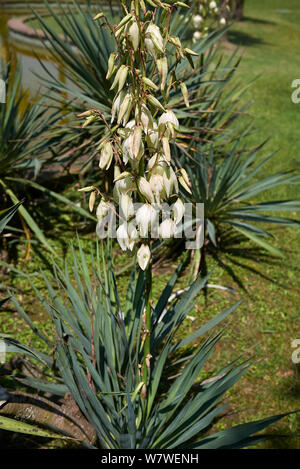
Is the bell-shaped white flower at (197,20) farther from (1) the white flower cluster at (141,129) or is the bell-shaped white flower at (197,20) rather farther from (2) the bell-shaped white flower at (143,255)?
(2) the bell-shaped white flower at (143,255)

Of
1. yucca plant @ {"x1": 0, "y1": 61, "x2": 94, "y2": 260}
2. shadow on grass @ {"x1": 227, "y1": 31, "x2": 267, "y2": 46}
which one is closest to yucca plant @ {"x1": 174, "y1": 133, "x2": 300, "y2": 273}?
yucca plant @ {"x1": 0, "y1": 61, "x2": 94, "y2": 260}

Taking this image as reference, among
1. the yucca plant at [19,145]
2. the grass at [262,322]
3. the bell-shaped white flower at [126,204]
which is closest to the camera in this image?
the bell-shaped white flower at [126,204]

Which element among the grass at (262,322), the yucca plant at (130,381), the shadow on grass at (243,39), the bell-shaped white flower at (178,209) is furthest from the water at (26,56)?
the bell-shaped white flower at (178,209)

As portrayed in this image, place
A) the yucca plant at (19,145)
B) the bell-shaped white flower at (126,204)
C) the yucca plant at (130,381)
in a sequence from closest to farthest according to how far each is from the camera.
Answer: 1. the bell-shaped white flower at (126,204)
2. the yucca plant at (130,381)
3. the yucca plant at (19,145)

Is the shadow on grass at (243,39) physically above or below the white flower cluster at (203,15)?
above

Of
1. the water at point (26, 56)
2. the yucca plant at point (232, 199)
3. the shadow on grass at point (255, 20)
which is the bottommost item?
the yucca plant at point (232, 199)

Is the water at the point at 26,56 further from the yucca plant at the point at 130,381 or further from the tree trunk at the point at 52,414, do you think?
the tree trunk at the point at 52,414

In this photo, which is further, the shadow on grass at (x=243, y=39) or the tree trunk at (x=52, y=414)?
the shadow on grass at (x=243, y=39)

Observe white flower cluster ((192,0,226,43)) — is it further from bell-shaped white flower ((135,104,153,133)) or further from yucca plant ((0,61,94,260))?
bell-shaped white flower ((135,104,153,133))

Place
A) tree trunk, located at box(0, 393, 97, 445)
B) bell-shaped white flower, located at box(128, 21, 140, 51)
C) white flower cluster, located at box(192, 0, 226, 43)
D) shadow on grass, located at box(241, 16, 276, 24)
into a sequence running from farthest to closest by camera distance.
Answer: shadow on grass, located at box(241, 16, 276, 24)
white flower cluster, located at box(192, 0, 226, 43)
tree trunk, located at box(0, 393, 97, 445)
bell-shaped white flower, located at box(128, 21, 140, 51)

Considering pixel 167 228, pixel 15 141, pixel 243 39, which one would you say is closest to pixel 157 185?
pixel 167 228

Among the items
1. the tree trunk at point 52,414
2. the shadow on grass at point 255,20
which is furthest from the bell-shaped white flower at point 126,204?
the shadow on grass at point 255,20

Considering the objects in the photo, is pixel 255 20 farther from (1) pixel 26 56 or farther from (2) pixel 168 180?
(2) pixel 168 180
